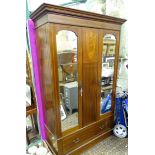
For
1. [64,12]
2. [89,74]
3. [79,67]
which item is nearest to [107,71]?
[89,74]

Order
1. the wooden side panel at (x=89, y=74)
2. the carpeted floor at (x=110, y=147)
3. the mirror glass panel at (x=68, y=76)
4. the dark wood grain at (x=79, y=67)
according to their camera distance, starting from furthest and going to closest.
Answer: the carpeted floor at (x=110, y=147) → the wooden side panel at (x=89, y=74) → the mirror glass panel at (x=68, y=76) → the dark wood grain at (x=79, y=67)

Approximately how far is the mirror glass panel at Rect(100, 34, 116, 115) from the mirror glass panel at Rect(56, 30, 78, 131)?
504 mm

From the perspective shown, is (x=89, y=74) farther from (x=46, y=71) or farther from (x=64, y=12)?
(x=64, y=12)

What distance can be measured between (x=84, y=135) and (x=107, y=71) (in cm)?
102

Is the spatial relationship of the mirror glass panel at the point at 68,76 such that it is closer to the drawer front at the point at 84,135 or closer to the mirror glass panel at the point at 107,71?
the drawer front at the point at 84,135

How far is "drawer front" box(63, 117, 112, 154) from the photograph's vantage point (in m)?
1.83

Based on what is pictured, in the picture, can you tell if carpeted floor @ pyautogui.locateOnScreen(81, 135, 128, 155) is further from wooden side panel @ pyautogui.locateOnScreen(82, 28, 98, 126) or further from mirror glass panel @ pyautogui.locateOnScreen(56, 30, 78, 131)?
mirror glass panel @ pyautogui.locateOnScreen(56, 30, 78, 131)

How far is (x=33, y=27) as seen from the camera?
1.81 m

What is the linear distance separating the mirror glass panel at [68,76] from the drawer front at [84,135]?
0.15 m

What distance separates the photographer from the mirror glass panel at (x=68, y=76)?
1.61m

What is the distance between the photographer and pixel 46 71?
1.68 metres

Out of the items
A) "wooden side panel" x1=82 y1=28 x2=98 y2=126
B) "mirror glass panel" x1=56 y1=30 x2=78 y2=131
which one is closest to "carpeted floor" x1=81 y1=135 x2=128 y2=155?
"wooden side panel" x1=82 y1=28 x2=98 y2=126

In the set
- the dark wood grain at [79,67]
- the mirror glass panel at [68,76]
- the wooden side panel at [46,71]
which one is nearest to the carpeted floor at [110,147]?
the dark wood grain at [79,67]

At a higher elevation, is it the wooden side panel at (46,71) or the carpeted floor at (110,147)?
the wooden side panel at (46,71)
